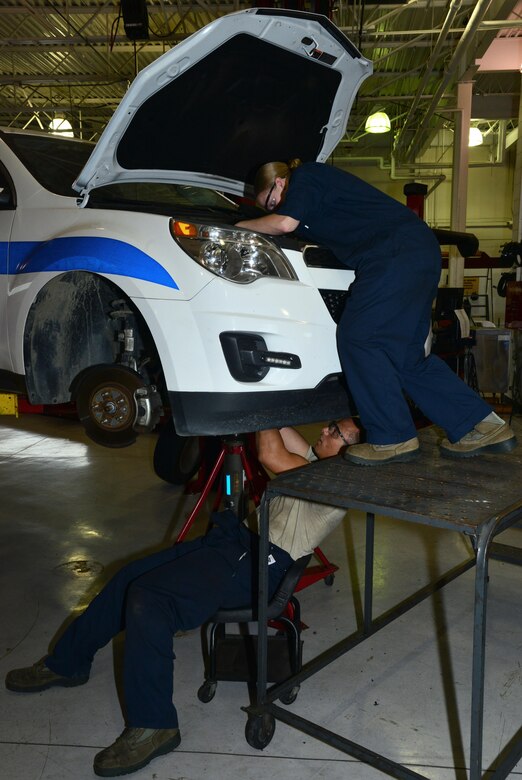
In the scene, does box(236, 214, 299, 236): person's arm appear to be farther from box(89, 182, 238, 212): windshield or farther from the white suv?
box(89, 182, 238, 212): windshield

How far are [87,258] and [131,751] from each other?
159 centimetres

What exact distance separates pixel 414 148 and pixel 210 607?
47.3 feet

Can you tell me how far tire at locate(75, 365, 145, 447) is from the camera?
2.48 m

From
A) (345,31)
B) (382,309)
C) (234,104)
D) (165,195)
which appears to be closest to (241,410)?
(382,309)

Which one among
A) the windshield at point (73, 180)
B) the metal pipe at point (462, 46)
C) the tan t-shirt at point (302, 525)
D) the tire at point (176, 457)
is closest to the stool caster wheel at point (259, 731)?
the tan t-shirt at point (302, 525)

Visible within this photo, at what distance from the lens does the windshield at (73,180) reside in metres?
2.90

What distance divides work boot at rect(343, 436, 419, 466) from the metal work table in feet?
0.11

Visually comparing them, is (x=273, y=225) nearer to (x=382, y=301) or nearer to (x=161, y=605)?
(x=382, y=301)

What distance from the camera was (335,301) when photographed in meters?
2.46

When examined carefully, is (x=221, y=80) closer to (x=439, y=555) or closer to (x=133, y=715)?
(x=133, y=715)

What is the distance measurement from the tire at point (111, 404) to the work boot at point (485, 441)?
1.14 meters

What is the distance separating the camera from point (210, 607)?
7.08 feet

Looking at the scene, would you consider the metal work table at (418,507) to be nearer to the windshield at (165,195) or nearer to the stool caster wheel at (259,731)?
the stool caster wheel at (259,731)

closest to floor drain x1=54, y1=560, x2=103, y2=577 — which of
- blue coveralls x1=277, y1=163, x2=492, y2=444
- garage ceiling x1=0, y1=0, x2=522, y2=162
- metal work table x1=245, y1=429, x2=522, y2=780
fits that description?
metal work table x1=245, y1=429, x2=522, y2=780
